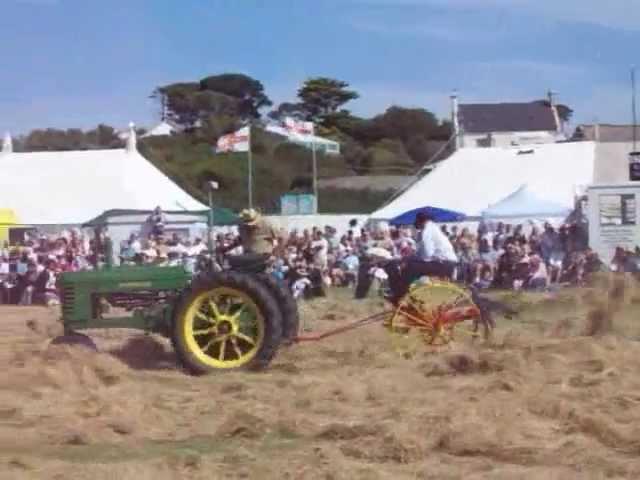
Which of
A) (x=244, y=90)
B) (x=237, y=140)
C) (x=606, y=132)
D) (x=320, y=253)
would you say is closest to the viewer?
(x=320, y=253)

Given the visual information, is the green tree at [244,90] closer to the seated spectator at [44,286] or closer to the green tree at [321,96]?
the green tree at [321,96]

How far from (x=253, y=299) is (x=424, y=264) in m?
2.04

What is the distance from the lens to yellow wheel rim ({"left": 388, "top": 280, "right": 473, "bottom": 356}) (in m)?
11.5

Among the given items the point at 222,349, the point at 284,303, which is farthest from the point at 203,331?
the point at 284,303

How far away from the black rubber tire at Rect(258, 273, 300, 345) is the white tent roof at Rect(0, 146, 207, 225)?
2049 cm

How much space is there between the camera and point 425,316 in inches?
455

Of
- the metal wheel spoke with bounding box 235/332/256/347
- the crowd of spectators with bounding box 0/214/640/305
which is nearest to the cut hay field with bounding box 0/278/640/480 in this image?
the metal wheel spoke with bounding box 235/332/256/347

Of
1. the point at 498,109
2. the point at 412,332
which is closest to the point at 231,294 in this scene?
the point at 412,332

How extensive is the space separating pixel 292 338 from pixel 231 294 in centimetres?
89

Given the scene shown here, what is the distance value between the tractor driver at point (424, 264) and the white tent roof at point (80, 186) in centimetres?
2002

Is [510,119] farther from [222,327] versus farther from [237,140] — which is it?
[222,327]

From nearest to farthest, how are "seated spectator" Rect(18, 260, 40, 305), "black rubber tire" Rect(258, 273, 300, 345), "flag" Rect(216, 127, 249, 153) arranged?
"black rubber tire" Rect(258, 273, 300, 345), "seated spectator" Rect(18, 260, 40, 305), "flag" Rect(216, 127, 249, 153)

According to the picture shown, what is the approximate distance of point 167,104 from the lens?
90250 millimetres

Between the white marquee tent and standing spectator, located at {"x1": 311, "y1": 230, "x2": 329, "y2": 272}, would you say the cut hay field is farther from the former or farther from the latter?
the white marquee tent
